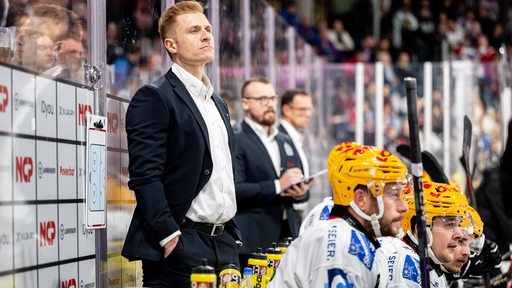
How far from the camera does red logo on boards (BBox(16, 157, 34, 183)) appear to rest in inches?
140

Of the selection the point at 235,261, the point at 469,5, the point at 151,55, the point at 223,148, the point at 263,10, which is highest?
the point at 469,5

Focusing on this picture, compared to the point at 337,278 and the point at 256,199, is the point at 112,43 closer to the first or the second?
the point at 337,278

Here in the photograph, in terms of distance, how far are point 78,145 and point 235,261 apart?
0.76 metres

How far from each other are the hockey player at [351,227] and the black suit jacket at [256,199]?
91.4 inches

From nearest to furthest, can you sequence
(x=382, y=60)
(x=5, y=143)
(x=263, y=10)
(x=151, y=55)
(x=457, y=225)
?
(x=5, y=143) → (x=457, y=225) → (x=151, y=55) → (x=263, y=10) → (x=382, y=60)

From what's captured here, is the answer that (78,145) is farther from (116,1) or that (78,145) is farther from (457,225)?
(457,225)

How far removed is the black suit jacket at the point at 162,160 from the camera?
397 cm

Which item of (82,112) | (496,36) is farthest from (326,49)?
(82,112)

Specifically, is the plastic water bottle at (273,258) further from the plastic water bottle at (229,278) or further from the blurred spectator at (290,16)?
the blurred spectator at (290,16)

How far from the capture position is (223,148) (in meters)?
4.36

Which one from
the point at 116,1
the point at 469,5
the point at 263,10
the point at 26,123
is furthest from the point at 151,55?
the point at 469,5

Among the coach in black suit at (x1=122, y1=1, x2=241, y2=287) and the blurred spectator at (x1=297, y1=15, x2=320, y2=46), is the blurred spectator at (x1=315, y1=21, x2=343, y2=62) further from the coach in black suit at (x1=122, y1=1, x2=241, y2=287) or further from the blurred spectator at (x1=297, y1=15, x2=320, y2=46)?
the coach in black suit at (x1=122, y1=1, x2=241, y2=287)

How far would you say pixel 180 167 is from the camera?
416cm

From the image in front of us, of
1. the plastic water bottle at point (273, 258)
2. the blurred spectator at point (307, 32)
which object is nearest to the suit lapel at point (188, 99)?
the plastic water bottle at point (273, 258)
